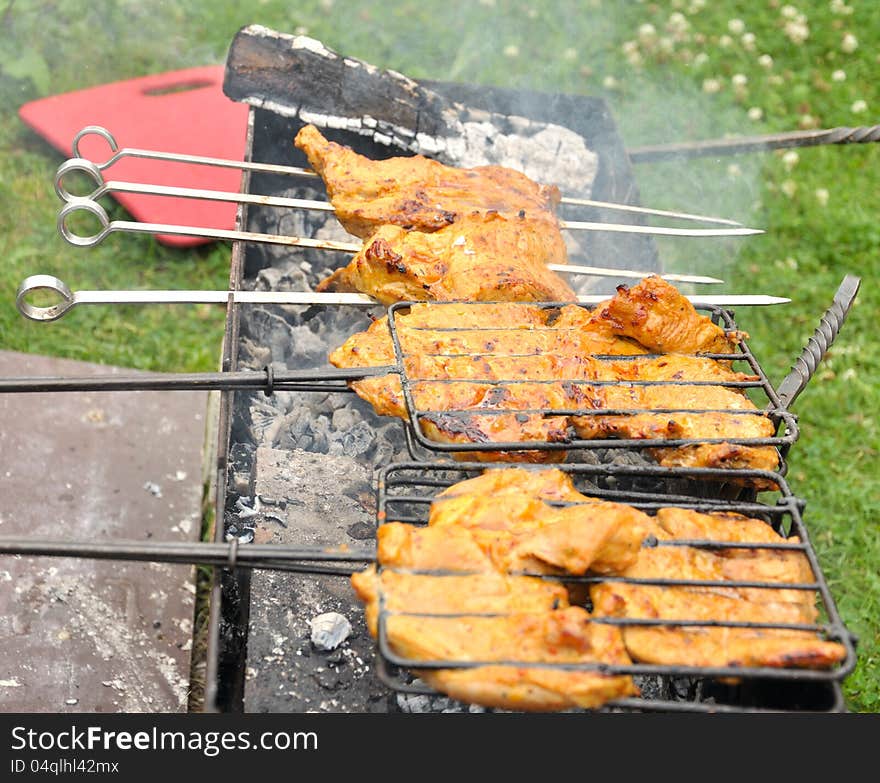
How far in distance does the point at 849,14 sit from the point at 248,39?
6.43m

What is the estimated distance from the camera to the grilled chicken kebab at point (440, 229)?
377cm

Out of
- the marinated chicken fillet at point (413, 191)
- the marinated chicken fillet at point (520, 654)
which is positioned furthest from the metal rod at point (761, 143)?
the marinated chicken fillet at point (520, 654)

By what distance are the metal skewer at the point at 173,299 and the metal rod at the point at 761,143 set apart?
1.64 meters

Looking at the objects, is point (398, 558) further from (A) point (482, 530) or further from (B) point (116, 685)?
(B) point (116, 685)

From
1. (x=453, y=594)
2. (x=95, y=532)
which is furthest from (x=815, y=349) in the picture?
(x=95, y=532)

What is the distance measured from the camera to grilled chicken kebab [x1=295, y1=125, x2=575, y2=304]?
377 cm

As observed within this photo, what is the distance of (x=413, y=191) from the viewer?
13.8 feet

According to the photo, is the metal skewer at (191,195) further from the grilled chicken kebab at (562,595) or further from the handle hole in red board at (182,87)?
the handle hole in red board at (182,87)

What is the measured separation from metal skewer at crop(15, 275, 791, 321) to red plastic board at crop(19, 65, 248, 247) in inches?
107

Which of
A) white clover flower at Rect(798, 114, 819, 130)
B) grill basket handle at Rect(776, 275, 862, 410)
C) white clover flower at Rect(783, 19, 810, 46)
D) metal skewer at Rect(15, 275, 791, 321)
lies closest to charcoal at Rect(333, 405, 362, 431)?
metal skewer at Rect(15, 275, 791, 321)

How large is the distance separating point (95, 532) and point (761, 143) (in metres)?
4.13

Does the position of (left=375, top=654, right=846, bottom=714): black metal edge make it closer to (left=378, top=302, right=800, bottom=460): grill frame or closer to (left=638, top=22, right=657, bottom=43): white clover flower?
(left=378, top=302, right=800, bottom=460): grill frame

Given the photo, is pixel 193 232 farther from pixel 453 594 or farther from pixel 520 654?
pixel 520 654

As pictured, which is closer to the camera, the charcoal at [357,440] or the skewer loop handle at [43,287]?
the skewer loop handle at [43,287]
